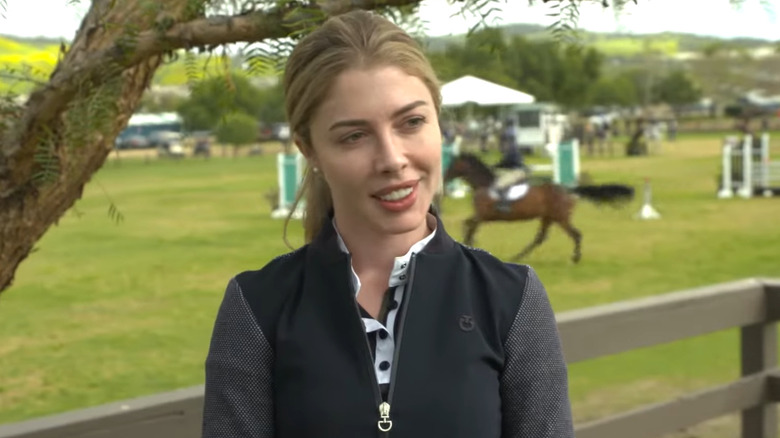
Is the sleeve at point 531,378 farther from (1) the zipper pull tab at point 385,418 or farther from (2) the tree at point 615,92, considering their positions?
(2) the tree at point 615,92

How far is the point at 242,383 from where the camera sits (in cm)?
126

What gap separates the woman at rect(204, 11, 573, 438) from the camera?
1230 mm

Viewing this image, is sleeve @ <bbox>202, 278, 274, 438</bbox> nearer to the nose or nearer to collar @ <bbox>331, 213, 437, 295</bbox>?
collar @ <bbox>331, 213, 437, 295</bbox>

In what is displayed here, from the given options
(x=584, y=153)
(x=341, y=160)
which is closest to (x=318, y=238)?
(x=341, y=160)

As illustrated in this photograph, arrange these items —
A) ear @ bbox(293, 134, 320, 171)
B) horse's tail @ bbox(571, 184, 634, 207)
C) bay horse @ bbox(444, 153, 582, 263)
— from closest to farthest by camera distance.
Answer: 1. ear @ bbox(293, 134, 320, 171)
2. horse's tail @ bbox(571, 184, 634, 207)
3. bay horse @ bbox(444, 153, 582, 263)

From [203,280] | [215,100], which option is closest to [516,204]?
[203,280]

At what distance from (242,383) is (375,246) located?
22 centimetres

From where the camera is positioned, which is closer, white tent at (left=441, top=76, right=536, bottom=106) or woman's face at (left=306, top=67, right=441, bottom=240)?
woman's face at (left=306, top=67, right=441, bottom=240)

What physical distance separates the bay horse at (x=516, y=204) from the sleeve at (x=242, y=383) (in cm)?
1125

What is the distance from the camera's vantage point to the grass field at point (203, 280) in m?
6.69

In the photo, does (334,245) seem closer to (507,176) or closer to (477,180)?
(477,180)

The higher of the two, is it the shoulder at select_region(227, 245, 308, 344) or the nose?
the nose

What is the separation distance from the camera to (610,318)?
340 cm

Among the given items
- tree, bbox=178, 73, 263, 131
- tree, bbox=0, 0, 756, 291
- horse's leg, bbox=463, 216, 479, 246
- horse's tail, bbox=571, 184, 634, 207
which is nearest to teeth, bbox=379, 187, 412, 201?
tree, bbox=0, 0, 756, 291
